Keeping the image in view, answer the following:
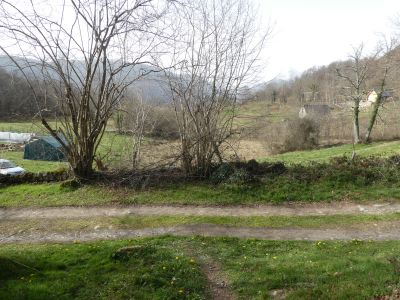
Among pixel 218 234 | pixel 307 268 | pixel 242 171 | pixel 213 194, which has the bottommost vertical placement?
pixel 218 234

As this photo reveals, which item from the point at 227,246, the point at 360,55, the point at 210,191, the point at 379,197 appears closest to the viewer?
the point at 227,246

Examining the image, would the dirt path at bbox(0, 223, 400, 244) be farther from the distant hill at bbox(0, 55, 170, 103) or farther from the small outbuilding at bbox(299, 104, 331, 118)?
the small outbuilding at bbox(299, 104, 331, 118)

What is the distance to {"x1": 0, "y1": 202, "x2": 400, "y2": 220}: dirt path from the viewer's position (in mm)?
11008

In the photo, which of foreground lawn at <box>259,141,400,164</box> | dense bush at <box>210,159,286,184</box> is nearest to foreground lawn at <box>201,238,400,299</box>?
dense bush at <box>210,159,286,184</box>

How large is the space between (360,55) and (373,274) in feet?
119

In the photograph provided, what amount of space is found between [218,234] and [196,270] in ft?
8.15

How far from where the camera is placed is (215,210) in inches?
451

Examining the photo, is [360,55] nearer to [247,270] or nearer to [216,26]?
[216,26]

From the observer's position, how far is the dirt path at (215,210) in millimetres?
11008

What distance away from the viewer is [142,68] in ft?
45.6

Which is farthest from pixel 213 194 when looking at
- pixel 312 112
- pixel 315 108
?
pixel 315 108

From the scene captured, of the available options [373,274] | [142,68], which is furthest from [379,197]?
[142,68]

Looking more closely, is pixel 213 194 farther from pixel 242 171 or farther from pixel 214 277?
pixel 214 277

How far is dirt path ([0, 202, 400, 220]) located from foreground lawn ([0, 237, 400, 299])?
2212mm
